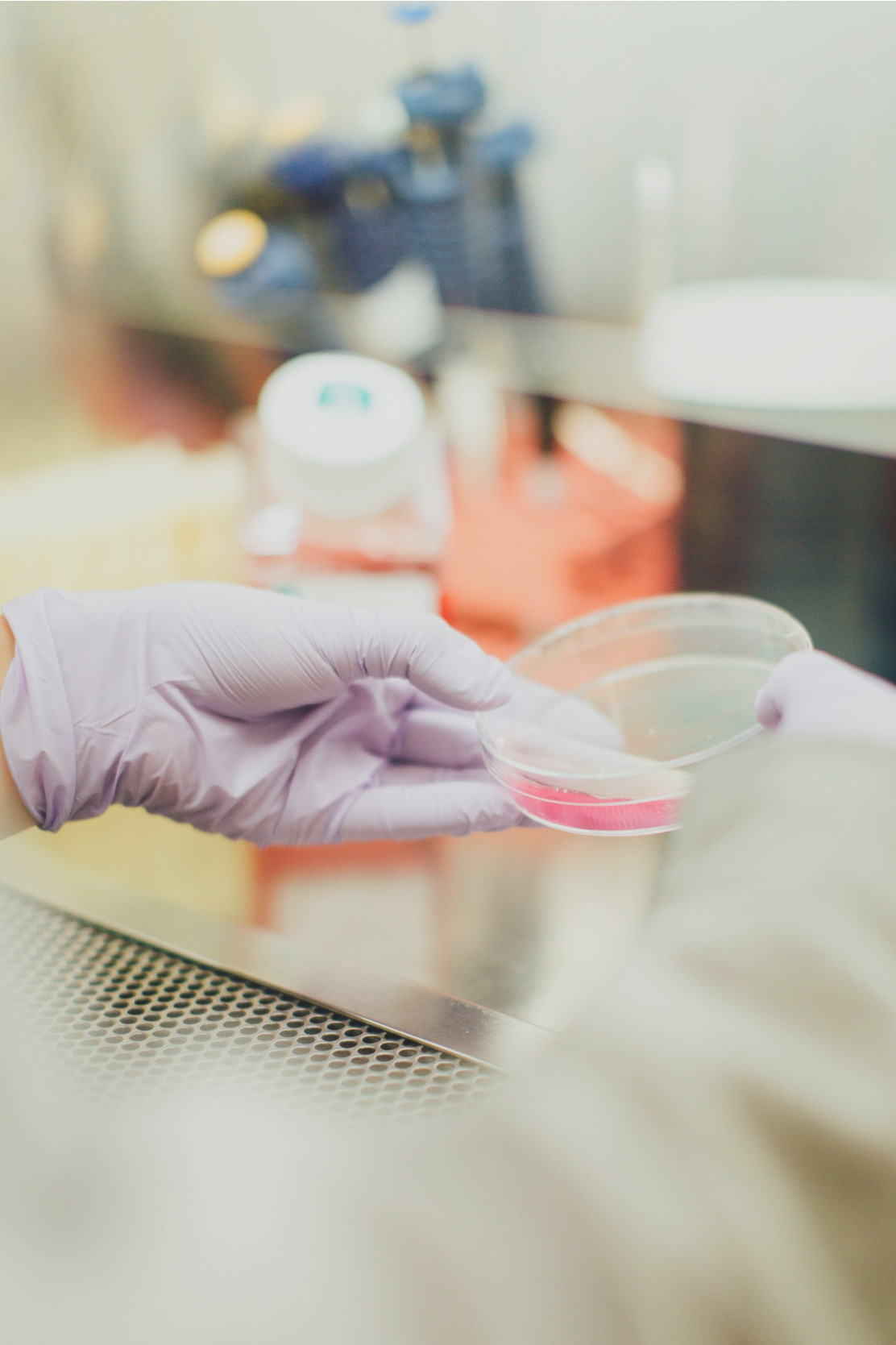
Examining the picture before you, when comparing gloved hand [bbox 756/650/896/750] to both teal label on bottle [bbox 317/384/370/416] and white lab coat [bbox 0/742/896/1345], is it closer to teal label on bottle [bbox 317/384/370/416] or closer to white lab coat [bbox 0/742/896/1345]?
white lab coat [bbox 0/742/896/1345]

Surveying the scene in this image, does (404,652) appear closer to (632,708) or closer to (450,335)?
(632,708)

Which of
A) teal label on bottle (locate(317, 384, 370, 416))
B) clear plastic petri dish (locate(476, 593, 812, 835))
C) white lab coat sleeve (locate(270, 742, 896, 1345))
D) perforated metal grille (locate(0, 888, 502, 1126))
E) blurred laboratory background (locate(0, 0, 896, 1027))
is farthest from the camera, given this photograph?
teal label on bottle (locate(317, 384, 370, 416))

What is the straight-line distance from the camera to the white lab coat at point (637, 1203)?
29cm

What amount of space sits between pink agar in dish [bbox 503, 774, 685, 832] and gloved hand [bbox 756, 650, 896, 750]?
10 cm

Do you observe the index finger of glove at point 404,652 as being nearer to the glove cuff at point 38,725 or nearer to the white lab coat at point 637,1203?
the glove cuff at point 38,725

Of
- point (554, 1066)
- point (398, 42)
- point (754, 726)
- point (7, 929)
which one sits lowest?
point (7, 929)

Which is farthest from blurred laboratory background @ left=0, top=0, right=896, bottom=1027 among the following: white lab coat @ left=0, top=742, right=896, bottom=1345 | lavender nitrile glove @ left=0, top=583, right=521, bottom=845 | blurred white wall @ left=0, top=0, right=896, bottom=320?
white lab coat @ left=0, top=742, right=896, bottom=1345

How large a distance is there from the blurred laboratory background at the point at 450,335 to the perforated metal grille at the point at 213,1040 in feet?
0.88

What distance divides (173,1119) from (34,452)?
1259 mm

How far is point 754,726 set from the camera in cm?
71

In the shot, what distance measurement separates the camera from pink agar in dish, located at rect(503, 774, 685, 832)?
2.20 ft

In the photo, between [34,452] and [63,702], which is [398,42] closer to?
[34,452]

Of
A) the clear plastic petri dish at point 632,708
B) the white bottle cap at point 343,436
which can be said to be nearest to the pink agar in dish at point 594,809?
the clear plastic petri dish at point 632,708

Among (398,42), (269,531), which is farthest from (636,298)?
(269,531)
